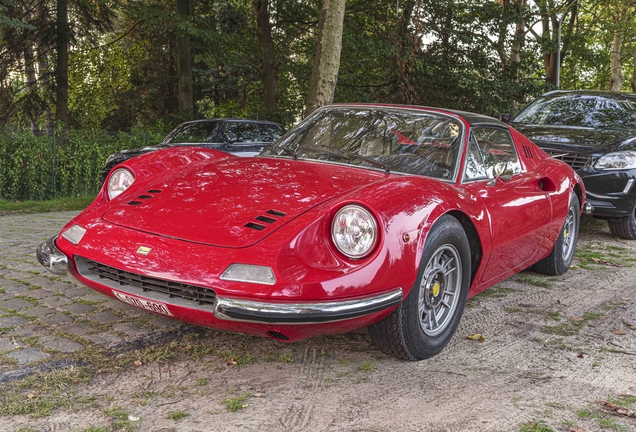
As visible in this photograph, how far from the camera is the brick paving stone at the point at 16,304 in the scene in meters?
3.96

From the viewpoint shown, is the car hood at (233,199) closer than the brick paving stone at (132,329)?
Yes

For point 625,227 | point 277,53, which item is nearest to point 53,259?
point 625,227

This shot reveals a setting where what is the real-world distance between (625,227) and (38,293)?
21.4 ft

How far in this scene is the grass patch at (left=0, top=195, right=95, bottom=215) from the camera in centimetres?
895

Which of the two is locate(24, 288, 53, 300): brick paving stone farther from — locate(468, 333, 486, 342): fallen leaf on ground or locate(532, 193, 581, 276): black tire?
locate(532, 193, 581, 276): black tire

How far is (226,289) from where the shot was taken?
2805 millimetres

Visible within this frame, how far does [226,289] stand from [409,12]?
51.9 ft

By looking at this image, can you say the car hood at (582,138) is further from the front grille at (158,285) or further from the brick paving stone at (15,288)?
the brick paving stone at (15,288)

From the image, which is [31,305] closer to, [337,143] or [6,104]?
[337,143]

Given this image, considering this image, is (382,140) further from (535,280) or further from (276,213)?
(535,280)

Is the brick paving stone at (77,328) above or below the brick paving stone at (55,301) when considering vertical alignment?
below

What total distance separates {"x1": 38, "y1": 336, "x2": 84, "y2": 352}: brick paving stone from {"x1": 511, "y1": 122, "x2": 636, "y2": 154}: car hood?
5.85 m

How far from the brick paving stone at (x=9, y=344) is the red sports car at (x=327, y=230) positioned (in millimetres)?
445

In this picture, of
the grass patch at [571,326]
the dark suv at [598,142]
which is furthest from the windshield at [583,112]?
the grass patch at [571,326]
